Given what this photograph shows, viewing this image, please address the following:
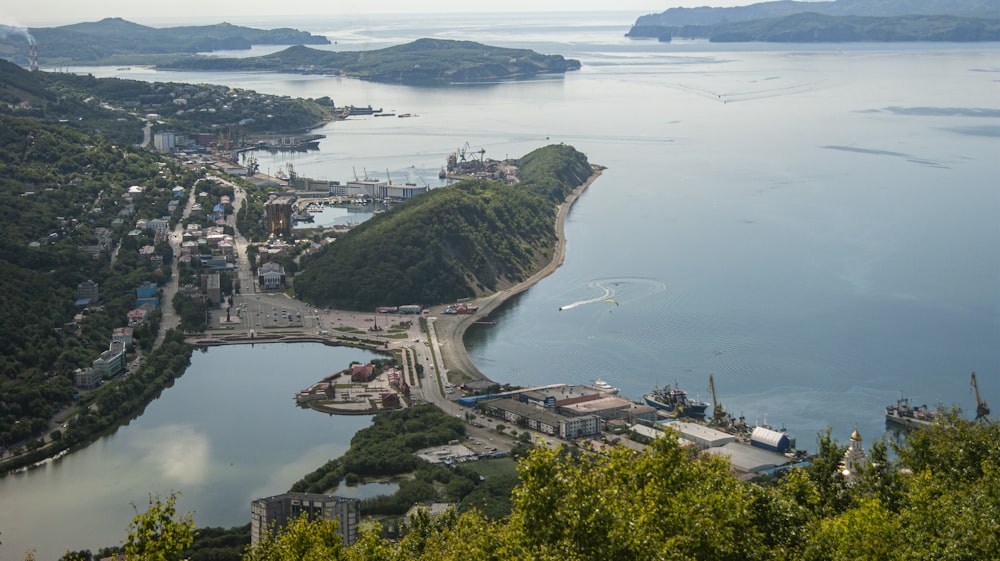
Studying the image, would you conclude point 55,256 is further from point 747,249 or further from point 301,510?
point 747,249

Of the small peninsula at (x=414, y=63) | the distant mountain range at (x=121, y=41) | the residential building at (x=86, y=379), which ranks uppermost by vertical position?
the distant mountain range at (x=121, y=41)

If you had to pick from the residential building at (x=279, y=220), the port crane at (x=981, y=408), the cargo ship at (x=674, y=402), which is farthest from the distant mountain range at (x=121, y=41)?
the port crane at (x=981, y=408)

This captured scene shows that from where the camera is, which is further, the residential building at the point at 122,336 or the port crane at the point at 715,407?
the residential building at the point at 122,336

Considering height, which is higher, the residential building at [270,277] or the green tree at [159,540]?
the green tree at [159,540]

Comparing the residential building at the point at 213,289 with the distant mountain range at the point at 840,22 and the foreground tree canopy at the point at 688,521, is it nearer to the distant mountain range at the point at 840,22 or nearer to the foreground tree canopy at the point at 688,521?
the foreground tree canopy at the point at 688,521

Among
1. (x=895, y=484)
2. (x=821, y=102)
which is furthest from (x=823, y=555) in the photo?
(x=821, y=102)

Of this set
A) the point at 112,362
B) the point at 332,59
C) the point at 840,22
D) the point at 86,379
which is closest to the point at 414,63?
the point at 332,59

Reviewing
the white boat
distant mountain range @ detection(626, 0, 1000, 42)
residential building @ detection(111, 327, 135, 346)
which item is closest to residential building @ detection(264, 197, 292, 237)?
residential building @ detection(111, 327, 135, 346)
